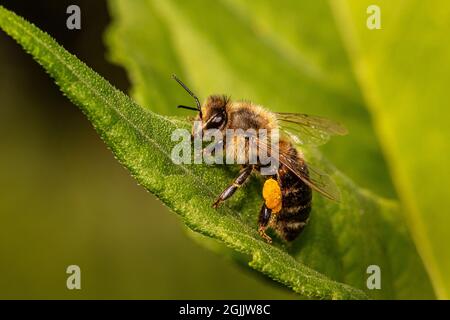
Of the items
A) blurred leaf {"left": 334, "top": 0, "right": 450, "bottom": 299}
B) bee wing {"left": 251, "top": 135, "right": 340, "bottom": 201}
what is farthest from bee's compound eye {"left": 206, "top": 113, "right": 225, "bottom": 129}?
blurred leaf {"left": 334, "top": 0, "right": 450, "bottom": 299}

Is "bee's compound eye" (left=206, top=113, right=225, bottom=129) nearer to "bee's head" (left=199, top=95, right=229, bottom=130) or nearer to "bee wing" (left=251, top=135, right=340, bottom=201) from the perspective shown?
"bee's head" (left=199, top=95, right=229, bottom=130)

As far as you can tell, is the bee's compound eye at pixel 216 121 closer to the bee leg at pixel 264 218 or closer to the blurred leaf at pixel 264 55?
the bee leg at pixel 264 218

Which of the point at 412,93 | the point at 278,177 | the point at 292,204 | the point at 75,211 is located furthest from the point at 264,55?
the point at 75,211

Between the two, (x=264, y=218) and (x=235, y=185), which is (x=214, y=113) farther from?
(x=264, y=218)

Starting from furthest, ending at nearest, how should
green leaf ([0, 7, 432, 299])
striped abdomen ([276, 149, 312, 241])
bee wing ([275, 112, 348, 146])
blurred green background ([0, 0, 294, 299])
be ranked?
1. blurred green background ([0, 0, 294, 299])
2. bee wing ([275, 112, 348, 146])
3. striped abdomen ([276, 149, 312, 241])
4. green leaf ([0, 7, 432, 299])

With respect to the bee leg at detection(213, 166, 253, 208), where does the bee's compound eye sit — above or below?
above

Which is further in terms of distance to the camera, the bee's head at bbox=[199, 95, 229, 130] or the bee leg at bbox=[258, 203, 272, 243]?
the bee's head at bbox=[199, 95, 229, 130]
